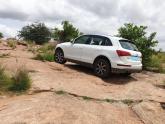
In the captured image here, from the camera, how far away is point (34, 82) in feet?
38.9

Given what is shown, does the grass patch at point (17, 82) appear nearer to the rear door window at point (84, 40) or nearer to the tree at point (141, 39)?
the rear door window at point (84, 40)

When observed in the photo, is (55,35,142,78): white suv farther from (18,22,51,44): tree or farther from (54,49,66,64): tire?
(18,22,51,44): tree

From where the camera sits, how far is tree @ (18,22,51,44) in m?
35.2

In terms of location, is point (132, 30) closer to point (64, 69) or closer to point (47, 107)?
point (64, 69)

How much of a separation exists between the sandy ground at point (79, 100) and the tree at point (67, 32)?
8008mm

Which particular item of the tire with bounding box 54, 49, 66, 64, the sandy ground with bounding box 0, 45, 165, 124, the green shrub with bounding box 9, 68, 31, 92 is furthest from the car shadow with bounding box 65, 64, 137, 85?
the green shrub with bounding box 9, 68, 31, 92

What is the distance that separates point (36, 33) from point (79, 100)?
25.8m

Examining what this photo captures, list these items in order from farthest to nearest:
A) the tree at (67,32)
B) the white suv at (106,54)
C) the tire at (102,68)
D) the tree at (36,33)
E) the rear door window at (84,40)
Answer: the tree at (36,33)
the tree at (67,32)
the rear door window at (84,40)
the tire at (102,68)
the white suv at (106,54)

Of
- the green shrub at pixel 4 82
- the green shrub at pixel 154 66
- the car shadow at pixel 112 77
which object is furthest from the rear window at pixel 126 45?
the green shrub at pixel 4 82

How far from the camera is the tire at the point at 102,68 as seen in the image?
14.2m

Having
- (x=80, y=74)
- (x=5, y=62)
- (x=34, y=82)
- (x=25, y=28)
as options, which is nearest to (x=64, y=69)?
(x=80, y=74)

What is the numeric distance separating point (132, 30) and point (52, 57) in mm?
4332

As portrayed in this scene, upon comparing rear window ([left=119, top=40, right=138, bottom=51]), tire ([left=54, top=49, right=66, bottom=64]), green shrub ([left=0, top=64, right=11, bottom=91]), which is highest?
rear window ([left=119, top=40, right=138, bottom=51])

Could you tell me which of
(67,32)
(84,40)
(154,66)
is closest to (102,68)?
(84,40)
